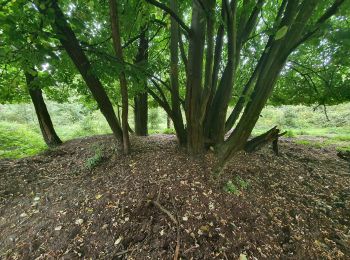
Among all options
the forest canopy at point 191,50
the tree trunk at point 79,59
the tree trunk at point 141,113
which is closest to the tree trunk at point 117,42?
the forest canopy at point 191,50

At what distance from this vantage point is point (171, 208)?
240 centimetres

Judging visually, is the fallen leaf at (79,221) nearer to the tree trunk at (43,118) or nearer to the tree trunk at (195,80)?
the tree trunk at (195,80)

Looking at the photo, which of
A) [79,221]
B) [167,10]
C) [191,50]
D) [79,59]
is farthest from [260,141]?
[79,59]

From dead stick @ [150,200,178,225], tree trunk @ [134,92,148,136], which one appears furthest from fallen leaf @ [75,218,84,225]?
tree trunk @ [134,92,148,136]

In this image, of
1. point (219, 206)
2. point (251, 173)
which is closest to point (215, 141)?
point (251, 173)

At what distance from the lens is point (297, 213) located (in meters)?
2.56

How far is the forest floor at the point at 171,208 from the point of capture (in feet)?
6.73

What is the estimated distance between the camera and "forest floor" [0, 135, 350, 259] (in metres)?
2.05

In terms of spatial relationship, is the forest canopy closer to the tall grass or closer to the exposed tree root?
the exposed tree root

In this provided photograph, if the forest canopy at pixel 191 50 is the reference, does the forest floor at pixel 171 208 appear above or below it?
below

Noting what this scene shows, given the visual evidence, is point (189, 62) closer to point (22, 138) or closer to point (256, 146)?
point (256, 146)

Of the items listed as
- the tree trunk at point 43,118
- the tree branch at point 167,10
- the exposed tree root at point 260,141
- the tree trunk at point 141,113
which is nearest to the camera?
the tree branch at point 167,10

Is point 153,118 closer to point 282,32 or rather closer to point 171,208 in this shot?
point 171,208

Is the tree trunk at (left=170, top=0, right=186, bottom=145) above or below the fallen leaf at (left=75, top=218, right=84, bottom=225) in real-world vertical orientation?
above
